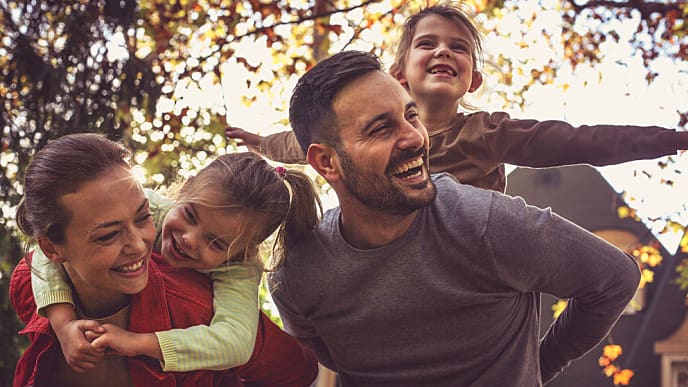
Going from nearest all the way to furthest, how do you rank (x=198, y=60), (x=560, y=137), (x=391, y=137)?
(x=391, y=137)
(x=560, y=137)
(x=198, y=60)

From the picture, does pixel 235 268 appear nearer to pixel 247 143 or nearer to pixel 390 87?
pixel 390 87

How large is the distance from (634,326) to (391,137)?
11668mm

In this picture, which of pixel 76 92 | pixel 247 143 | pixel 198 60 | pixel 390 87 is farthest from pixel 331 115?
pixel 198 60

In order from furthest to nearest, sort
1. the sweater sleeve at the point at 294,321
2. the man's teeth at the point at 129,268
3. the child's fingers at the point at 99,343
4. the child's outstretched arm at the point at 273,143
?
the child's outstretched arm at the point at 273,143
the sweater sleeve at the point at 294,321
the man's teeth at the point at 129,268
the child's fingers at the point at 99,343

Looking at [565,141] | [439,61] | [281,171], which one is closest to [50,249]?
[281,171]

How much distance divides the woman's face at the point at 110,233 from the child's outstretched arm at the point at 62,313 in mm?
76

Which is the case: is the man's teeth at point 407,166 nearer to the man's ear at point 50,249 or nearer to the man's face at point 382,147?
the man's face at point 382,147

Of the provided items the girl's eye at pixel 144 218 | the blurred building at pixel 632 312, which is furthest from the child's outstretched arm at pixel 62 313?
the blurred building at pixel 632 312

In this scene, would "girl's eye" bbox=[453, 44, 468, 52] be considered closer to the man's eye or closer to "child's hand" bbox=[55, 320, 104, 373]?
the man's eye

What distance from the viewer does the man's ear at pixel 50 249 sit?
1.90 metres

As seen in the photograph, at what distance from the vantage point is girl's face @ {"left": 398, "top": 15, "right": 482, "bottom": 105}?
2.64 m

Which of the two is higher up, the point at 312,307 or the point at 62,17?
the point at 62,17

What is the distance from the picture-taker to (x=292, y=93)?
233cm

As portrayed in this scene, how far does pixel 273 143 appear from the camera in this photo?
2.86 meters
